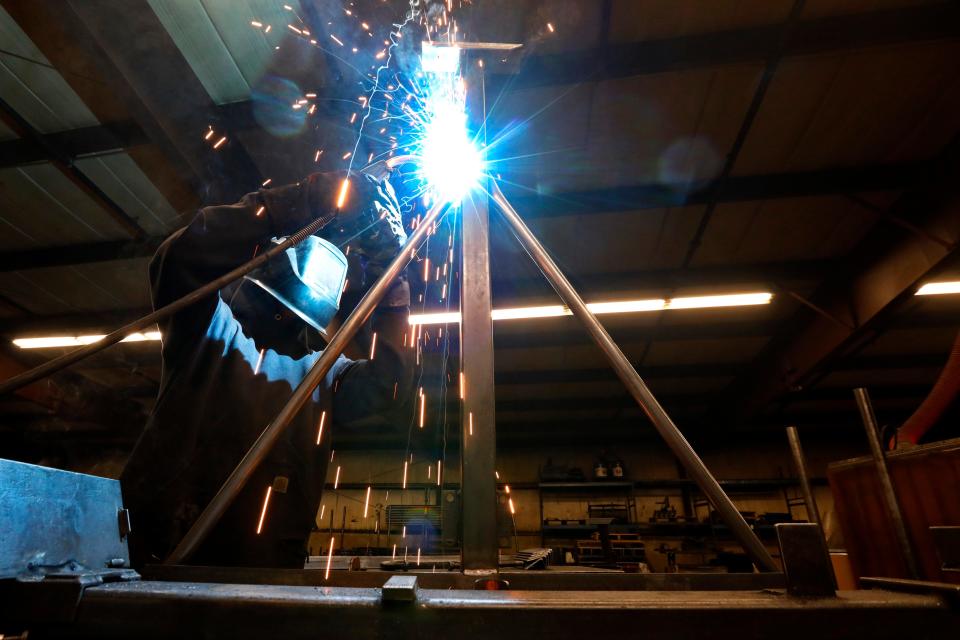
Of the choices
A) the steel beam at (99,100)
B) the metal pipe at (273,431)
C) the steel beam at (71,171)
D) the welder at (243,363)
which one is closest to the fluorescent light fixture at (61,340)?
the steel beam at (71,171)

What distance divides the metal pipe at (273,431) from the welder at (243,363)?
43 cm

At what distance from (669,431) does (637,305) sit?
3.72m

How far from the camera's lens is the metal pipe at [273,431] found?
0.81 meters

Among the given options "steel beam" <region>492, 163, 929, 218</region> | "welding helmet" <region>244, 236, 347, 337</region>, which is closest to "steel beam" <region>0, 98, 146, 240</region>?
"welding helmet" <region>244, 236, 347, 337</region>

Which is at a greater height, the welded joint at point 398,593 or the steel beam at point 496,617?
the welded joint at point 398,593

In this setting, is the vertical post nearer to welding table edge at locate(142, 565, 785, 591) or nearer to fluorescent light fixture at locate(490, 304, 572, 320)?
welding table edge at locate(142, 565, 785, 591)

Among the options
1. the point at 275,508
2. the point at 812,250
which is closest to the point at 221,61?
the point at 275,508

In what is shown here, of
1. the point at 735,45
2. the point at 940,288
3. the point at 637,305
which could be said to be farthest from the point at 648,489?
the point at 735,45

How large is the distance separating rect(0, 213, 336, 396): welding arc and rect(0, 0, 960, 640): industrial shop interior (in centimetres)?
1

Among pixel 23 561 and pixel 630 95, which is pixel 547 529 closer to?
pixel 630 95

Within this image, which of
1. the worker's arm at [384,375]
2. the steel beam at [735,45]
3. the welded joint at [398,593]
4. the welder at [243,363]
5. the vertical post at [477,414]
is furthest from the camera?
the steel beam at [735,45]

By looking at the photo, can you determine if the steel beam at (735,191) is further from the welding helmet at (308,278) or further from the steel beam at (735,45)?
the welding helmet at (308,278)

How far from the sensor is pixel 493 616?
509 millimetres

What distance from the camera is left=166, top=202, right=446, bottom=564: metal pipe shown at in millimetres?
813
